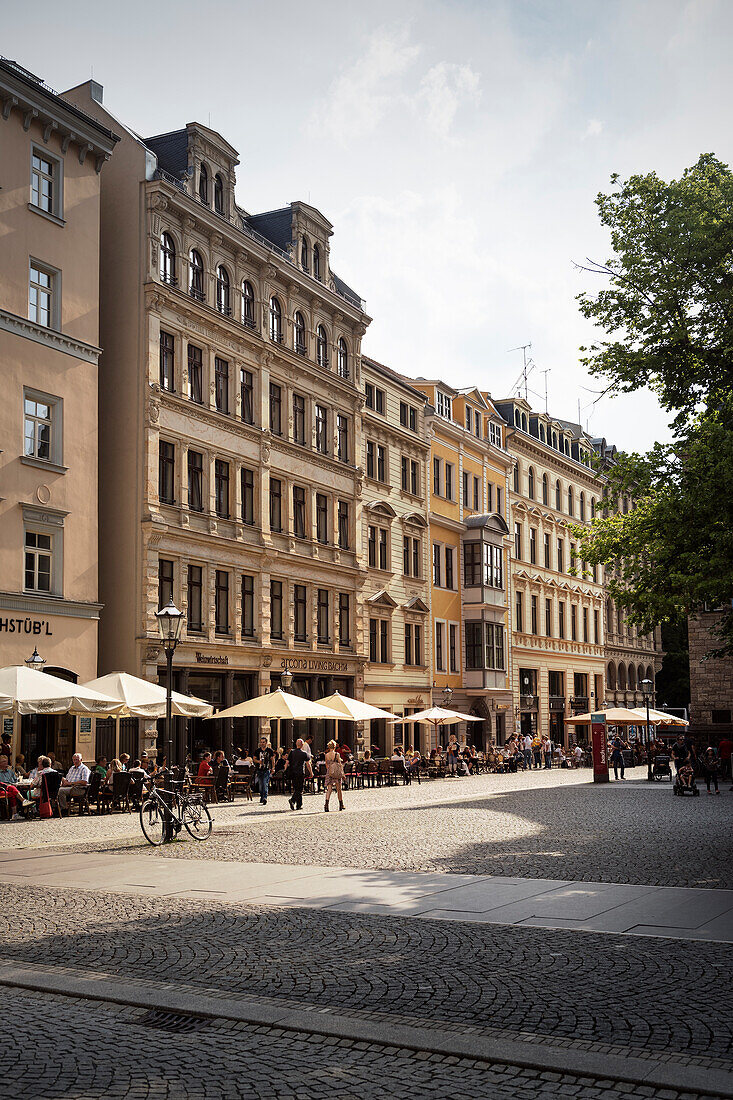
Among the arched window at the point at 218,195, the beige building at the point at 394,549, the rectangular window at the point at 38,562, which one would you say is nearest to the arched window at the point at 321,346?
the beige building at the point at 394,549

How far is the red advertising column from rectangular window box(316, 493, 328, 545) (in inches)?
526

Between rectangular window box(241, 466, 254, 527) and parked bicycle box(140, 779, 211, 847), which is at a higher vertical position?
rectangular window box(241, 466, 254, 527)

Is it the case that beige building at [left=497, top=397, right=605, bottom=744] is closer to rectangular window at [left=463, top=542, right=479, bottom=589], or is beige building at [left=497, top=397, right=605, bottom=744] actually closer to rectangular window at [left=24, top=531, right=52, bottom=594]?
rectangular window at [left=463, top=542, right=479, bottom=589]

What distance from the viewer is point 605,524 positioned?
75.6 feet

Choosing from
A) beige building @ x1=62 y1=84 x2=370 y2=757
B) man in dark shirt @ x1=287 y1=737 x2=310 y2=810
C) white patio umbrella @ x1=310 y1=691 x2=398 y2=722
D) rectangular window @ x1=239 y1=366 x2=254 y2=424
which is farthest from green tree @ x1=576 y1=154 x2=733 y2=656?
rectangular window @ x1=239 y1=366 x2=254 y2=424

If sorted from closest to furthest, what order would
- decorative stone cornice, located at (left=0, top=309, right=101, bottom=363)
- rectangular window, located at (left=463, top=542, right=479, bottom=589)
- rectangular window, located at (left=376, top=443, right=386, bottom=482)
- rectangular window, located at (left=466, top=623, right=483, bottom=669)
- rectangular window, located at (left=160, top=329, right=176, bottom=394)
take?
decorative stone cornice, located at (left=0, top=309, right=101, bottom=363) < rectangular window, located at (left=160, top=329, right=176, bottom=394) < rectangular window, located at (left=376, top=443, right=386, bottom=482) < rectangular window, located at (left=466, top=623, right=483, bottom=669) < rectangular window, located at (left=463, top=542, right=479, bottom=589)

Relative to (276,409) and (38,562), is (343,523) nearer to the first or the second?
(276,409)

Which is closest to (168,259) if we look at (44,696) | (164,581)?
(164,581)

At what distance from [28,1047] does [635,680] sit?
82.4m

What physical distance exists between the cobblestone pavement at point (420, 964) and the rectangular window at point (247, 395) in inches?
Result: 1208

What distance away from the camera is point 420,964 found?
984cm

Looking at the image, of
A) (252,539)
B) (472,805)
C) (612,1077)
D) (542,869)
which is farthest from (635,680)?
(612,1077)

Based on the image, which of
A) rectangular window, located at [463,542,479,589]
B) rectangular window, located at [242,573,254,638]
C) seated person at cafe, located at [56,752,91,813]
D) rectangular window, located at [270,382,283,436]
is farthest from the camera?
rectangular window, located at [463,542,479,589]

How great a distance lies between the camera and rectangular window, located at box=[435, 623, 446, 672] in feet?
190
